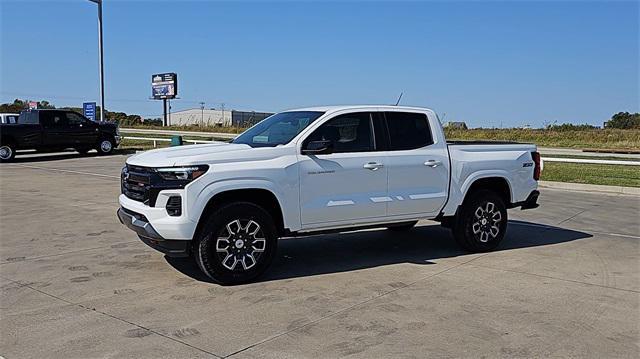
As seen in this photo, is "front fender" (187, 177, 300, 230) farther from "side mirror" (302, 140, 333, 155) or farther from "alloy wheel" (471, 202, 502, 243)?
"alloy wheel" (471, 202, 502, 243)

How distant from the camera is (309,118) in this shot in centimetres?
710

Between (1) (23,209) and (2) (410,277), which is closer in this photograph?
(2) (410,277)

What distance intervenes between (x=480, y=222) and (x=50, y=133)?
21.5 metres

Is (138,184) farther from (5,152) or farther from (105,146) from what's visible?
(105,146)

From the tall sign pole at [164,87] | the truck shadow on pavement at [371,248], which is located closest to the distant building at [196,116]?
the tall sign pole at [164,87]

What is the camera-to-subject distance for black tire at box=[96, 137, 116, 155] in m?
26.9

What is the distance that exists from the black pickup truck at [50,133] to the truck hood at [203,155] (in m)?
20.1

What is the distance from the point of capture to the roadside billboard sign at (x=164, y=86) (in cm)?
7294

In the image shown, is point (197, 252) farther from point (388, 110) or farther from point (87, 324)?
point (388, 110)

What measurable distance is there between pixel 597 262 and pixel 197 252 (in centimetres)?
499

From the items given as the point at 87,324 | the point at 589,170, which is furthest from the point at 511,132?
the point at 87,324

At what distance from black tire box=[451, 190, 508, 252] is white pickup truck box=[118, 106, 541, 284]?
1 cm

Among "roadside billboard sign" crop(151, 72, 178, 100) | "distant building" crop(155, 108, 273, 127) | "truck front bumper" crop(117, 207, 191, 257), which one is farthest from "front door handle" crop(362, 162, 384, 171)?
"distant building" crop(155, 108, 273, 127)

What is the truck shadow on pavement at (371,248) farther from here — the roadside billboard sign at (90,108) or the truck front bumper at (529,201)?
the roadside billboard sign at (90,108)
